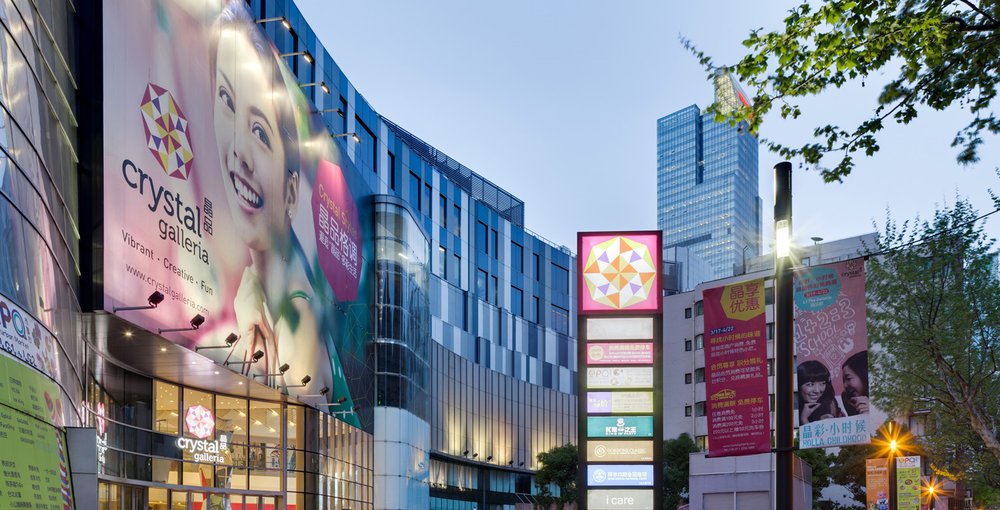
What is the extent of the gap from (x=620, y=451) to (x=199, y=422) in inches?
662

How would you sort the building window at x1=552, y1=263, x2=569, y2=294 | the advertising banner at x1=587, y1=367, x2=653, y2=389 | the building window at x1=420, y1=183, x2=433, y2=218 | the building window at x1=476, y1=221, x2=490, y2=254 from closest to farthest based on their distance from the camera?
1. the advertising banner at x1=587, y1=367, x2=653, y2=389
2. the building window at x1=420, y1=183, x2=433, y2=218
3. the building window at x1=476, y1=221, x2=490, y2=254
4. the building window at x1=552, y1=263, x2=569, y2=294

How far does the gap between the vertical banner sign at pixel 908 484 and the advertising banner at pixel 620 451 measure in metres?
21.5

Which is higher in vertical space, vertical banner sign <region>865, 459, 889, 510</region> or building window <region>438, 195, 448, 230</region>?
building window <region>438, 195, 448, 230</region>

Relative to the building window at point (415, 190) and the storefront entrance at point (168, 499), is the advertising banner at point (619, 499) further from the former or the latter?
the building window at point (415, 190)

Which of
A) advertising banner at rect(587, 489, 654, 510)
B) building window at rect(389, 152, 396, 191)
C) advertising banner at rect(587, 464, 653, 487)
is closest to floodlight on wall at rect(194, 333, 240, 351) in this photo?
advertising banner at rect(587, 464, 653, 487)

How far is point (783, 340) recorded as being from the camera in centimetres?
1415

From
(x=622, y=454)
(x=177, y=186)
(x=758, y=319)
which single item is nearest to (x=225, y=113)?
(x=177, y=186)

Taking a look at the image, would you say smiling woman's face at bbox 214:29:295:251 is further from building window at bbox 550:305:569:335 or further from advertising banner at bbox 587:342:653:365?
building window at bbox 550:305:569:335

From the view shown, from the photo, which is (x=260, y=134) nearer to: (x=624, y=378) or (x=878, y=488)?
(x=624, y=378)

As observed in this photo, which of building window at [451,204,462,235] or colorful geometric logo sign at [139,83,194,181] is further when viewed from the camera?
building window at [451,204,462,235]

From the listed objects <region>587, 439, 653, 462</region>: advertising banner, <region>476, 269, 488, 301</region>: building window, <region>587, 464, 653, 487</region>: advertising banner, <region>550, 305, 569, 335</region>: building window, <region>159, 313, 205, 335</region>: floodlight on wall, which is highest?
<region>476, 269, 488, 301</region>: building window

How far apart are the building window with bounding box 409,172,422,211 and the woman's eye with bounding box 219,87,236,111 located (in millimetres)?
38164

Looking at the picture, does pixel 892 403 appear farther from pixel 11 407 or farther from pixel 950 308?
pixel 11 407

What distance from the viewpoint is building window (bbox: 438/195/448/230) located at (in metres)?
82.2
